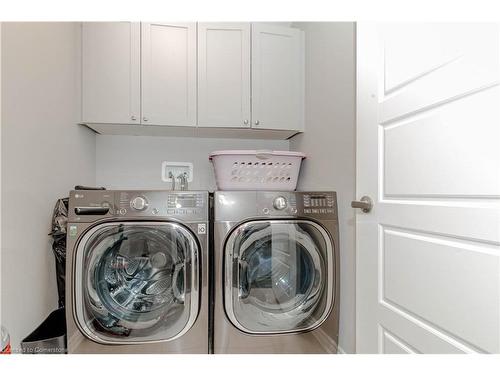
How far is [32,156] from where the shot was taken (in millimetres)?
1308

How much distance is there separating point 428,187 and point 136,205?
1.22 m

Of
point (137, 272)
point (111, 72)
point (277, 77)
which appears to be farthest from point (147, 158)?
point (277, 77)

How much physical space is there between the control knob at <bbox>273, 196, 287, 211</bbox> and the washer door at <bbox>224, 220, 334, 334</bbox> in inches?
3.1

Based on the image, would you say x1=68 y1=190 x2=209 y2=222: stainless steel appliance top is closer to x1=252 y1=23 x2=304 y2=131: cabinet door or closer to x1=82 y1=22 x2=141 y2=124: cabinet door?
x1=82 y1=22 x2=141 y2=124: cabinet door

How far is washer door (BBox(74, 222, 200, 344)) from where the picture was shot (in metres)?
1.30

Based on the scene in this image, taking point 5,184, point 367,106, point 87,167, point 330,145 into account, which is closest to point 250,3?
point 367,106

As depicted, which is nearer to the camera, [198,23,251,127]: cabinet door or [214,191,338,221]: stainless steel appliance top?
[214,191,338,221]: stainless steel appliance top

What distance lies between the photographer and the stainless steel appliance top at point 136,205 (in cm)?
130

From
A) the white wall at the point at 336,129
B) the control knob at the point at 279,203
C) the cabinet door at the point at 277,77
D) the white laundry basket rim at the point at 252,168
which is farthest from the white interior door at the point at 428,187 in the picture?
the cabinet door at the point at 277,77

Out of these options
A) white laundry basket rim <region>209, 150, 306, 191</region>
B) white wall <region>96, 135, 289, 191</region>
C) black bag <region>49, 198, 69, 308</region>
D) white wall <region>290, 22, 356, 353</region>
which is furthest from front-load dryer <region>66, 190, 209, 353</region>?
white wall <region>96, 135, 289, 191</region>

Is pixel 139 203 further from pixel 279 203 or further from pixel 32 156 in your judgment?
pixel 279 203

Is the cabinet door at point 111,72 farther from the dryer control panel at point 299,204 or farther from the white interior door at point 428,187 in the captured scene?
the white interior door at point 428,187

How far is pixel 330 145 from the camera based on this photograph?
5.39ft

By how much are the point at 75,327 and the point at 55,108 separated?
1.19 meters
